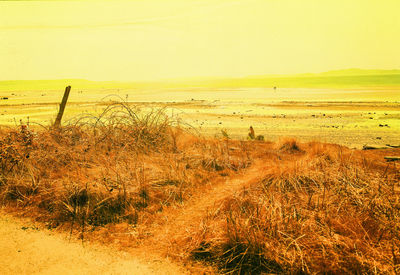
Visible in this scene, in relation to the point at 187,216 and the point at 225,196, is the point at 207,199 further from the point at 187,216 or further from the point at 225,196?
the point at 187,216

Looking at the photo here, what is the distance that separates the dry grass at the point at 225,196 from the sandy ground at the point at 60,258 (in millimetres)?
301

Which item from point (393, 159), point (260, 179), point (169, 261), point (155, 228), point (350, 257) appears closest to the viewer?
point (350, 257)

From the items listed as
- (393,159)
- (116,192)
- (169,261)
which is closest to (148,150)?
(116,192)

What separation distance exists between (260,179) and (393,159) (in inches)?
125

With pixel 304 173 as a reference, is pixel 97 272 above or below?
Result: below

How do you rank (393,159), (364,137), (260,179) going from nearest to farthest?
(260,179), (393,159), (364,137)

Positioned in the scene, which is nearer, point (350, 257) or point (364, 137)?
point (350, 257)

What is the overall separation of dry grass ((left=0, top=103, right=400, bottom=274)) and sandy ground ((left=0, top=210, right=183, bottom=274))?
0.99 ft

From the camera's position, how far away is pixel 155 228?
3.72m

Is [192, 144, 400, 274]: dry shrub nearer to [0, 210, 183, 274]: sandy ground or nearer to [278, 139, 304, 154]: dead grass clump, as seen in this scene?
[0, 210, 183, 274]: sandy ground

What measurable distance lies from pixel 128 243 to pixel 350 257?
2.21 meters

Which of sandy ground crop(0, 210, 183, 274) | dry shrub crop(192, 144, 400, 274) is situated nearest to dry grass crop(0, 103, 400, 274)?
dry shrub crop(192, 144, 400, 274)

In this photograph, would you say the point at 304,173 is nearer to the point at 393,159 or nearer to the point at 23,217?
the point at 393,159

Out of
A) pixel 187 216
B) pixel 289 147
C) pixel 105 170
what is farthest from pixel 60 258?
pixel 289 147
